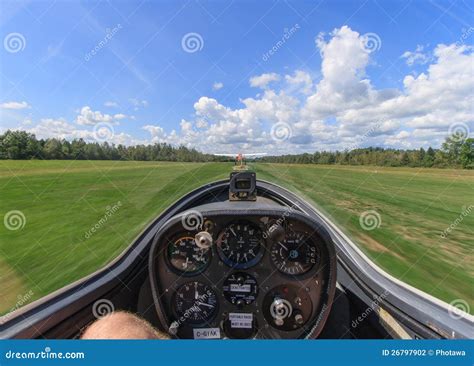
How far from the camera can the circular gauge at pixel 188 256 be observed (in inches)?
112

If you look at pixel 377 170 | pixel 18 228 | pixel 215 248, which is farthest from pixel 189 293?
pixel 377 170

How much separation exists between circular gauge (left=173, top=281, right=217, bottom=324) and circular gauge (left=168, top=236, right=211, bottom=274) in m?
0.15

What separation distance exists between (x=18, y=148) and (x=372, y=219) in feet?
12.0

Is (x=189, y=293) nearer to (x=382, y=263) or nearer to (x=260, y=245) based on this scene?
(x=260, y=245)

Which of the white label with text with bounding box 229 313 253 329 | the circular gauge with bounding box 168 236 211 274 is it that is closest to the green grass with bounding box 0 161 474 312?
the circular gauge with bounding box 168 236 211 274

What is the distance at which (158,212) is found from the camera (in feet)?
11.7
